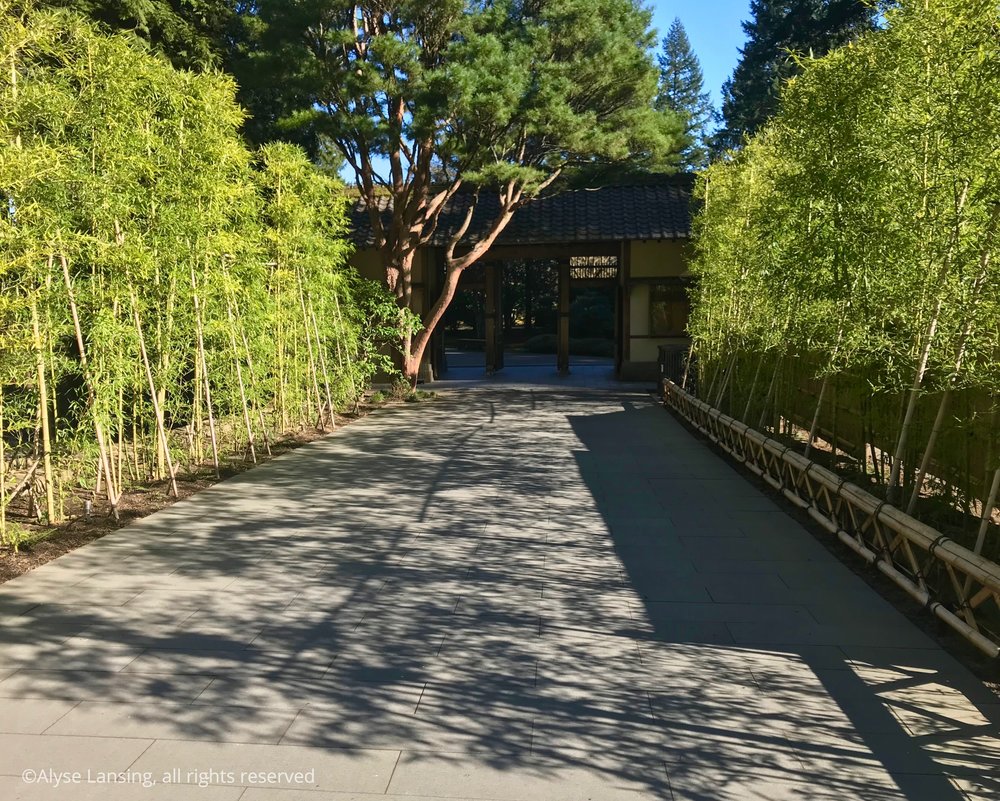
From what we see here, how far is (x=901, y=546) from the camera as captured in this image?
3.67 m

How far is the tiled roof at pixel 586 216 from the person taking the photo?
1255 cm

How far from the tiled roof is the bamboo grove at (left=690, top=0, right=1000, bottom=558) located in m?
6.87

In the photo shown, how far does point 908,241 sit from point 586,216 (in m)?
9.81

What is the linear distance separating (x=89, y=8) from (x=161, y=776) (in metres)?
10.1

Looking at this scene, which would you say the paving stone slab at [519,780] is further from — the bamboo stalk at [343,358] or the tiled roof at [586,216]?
the tiled roof at [586,216]

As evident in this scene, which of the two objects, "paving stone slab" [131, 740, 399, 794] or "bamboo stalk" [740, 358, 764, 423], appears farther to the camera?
"bamboo stalk" [740, 358, 764, 423]

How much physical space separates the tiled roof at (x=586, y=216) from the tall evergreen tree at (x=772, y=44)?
7.82ft

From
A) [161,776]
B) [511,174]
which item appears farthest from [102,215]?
[511,174]

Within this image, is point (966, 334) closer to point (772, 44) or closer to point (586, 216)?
point (586, 216)

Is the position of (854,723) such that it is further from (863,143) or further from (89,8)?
(89,8)

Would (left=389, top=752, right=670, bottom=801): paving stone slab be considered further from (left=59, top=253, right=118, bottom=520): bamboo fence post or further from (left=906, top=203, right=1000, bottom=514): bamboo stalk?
(left=59, top=253, right=118, bottom=520): bamboo fence post

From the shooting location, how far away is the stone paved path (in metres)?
2.20

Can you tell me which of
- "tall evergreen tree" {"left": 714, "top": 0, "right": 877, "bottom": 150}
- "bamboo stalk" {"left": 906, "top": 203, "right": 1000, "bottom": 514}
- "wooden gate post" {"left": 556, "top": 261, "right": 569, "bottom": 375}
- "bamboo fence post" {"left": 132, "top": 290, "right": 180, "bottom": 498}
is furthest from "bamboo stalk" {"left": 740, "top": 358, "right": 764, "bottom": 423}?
"tall evergreen tree" {"left": 714, "top": 0, "right": 877, "bottom": 150}

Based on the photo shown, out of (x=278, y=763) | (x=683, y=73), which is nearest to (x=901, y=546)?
(x=278, y=763)
